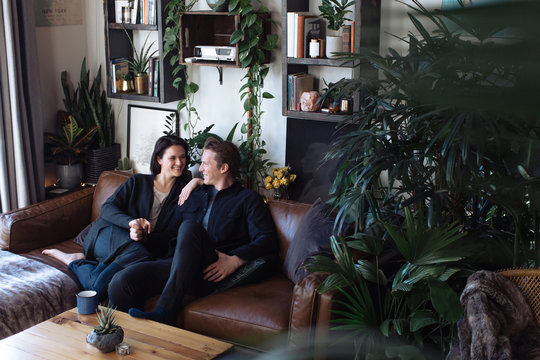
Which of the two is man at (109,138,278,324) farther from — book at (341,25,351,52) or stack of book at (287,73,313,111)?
book at (341,25,351,52)

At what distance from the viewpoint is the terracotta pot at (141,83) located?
4160mm

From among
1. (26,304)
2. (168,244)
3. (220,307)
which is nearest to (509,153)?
(220,307)

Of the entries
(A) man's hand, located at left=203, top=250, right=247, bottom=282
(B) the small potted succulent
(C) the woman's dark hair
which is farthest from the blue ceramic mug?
(C) the woman's dark hair

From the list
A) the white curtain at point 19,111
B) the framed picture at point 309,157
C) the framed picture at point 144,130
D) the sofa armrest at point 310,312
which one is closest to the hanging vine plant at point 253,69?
the framed picture at point 309,157

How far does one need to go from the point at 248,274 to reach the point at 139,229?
0.65m

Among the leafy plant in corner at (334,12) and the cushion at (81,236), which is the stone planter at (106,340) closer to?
the cushion at (81,236)

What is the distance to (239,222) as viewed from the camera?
3.30 metres

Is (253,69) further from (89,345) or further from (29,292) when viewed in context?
(89,345)

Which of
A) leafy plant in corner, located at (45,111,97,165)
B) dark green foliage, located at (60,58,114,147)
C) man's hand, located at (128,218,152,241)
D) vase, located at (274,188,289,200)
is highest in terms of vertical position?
dark green foliage, located at (60,58,114,147)

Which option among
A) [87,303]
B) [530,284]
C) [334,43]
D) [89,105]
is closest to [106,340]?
[87,303]

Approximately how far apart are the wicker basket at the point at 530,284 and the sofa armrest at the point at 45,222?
8.43 ft

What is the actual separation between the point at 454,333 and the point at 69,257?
7.08 feet

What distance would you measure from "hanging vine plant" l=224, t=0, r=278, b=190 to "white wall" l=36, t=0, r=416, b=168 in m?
0.06

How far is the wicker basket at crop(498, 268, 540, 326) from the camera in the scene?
2209mm
